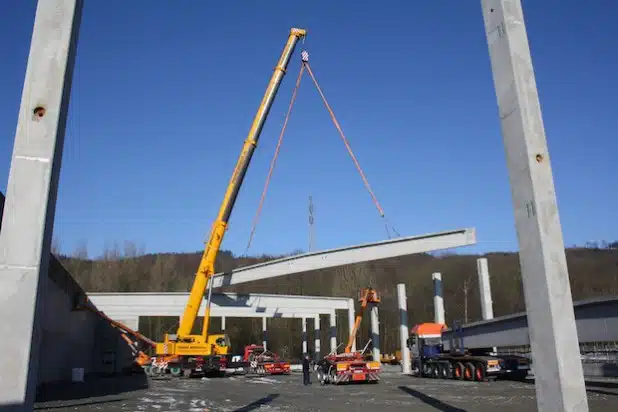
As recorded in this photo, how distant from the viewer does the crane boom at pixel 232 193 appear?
28.4m

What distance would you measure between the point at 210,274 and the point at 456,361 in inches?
528

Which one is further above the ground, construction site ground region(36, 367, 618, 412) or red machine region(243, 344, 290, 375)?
red machine region(243, 344, 290, 375)

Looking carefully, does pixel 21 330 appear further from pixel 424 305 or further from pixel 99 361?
pixel 424 305

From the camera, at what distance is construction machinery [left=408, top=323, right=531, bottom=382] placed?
925 inches

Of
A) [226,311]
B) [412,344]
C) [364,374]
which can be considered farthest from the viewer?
[226,311]

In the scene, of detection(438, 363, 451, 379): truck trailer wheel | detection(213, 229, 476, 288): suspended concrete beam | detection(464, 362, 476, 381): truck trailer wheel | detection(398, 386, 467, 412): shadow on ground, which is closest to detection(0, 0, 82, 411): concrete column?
detection(398, 386, 467, 412): shadow on ground

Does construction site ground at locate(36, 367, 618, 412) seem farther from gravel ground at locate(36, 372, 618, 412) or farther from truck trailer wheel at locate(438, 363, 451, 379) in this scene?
truck trailer wheel at locate(438, 363, 451, 379)

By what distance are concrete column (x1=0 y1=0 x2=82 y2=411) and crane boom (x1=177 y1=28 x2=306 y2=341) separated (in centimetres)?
2297

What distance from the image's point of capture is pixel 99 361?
37281 mm

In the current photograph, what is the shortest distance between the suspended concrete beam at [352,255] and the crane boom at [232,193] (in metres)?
5.85

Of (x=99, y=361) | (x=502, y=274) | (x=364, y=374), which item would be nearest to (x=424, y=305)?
(x=502, y=274)

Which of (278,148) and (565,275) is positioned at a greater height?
(278,148)

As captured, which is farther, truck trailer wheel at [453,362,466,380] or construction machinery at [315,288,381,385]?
truck trailer wheel at [453,362,466,380]

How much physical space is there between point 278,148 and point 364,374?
487 inches
